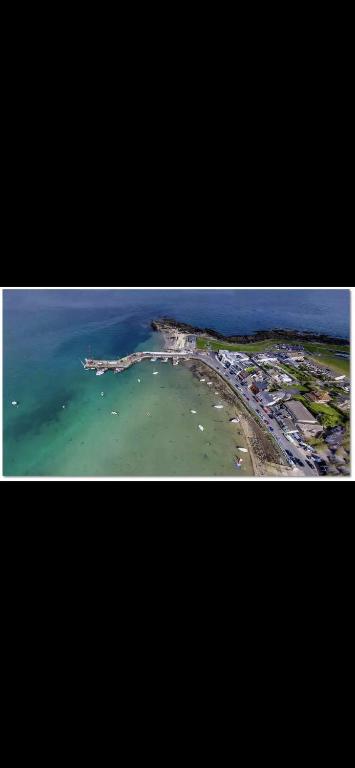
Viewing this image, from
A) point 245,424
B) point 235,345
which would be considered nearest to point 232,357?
point 235,345

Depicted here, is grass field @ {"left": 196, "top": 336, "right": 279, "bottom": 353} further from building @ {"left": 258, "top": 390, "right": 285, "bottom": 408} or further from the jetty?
building @ {"left": 258, "top": 390, "right": 285, "bottom": 408}

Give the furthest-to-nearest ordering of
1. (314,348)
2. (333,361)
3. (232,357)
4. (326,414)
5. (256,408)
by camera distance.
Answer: (232,357), (314,348), (256,408), (333,361), (326,414)

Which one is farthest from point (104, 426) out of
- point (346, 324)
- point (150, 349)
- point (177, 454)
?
point (346, 324)

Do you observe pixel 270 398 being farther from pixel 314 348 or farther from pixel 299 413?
pixel 314 348

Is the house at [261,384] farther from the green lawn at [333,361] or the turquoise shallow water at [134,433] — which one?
the green lawn at [333,361]

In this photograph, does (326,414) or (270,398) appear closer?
(326,414)
